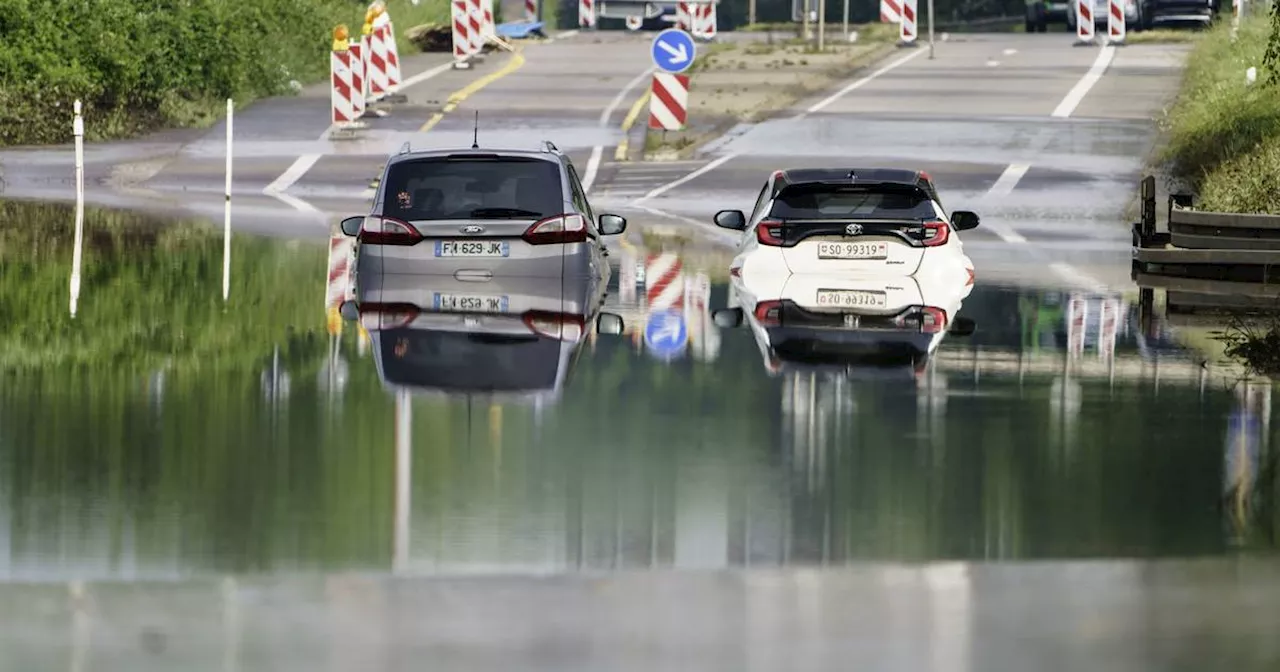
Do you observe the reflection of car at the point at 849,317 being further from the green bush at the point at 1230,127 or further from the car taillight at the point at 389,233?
the green bush at the point at 1230,127

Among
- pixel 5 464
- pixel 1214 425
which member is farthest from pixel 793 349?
pixel 5 464

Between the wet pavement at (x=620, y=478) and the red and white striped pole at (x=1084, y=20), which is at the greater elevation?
the red and white striped pole at (x=1084, y=20)

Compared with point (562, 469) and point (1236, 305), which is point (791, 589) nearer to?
point (562, 469)

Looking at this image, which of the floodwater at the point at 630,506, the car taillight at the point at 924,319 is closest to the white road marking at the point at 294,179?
the car taillight at the point at 924,319

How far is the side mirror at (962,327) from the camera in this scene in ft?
60.9

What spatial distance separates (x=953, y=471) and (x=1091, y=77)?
127ft

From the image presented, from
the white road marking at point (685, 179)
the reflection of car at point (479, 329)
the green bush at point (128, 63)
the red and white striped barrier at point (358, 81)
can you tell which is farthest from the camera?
the green bush at point (128, 63)

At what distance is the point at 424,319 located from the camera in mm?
19000

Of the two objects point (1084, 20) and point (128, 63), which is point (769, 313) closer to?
point (128, 63)

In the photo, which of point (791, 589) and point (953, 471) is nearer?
point (791, 589)

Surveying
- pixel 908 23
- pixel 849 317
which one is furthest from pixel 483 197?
pixel 908 23

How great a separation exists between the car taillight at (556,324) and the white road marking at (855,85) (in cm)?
2523

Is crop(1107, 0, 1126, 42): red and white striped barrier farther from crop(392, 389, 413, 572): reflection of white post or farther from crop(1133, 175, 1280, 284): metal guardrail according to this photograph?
crop(392, 389, 413, 572): reflection of white post

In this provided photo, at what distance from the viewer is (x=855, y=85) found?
49.4 metres
